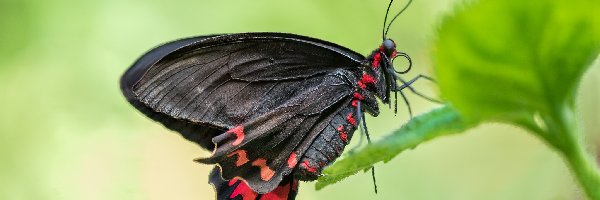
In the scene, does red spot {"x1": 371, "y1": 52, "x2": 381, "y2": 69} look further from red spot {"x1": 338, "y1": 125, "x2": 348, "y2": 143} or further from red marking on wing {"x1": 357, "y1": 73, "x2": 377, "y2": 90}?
red spot {"x1": 338, "y1": 125, "x2": 348, "y2": 143}

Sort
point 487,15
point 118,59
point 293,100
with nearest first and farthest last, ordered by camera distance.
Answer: point 487,15, point 293,100, point 118,59

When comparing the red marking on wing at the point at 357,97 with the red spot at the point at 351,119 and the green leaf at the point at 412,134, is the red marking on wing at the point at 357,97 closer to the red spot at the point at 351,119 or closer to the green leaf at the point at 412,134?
the red spot at the point at 351,119

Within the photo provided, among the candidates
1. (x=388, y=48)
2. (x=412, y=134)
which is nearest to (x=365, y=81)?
(x=388, y=48)

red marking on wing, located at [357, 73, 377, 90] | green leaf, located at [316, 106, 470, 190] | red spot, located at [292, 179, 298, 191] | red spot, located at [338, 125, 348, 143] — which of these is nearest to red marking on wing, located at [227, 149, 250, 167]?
red spot, located at [292, 179, 298, 191]

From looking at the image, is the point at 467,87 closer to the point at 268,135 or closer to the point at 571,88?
the point at 571,88

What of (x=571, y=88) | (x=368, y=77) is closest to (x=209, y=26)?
(x=368, y=77)

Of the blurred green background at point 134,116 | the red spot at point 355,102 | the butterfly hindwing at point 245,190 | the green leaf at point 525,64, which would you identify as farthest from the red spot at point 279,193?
the blurred green background at point 134,116
